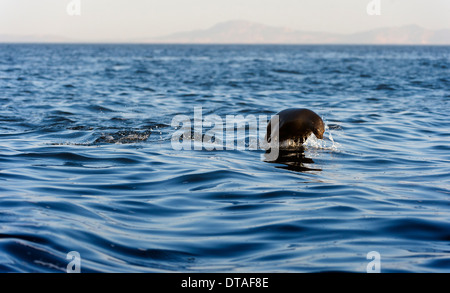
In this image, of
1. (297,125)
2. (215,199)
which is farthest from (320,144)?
(215,199)

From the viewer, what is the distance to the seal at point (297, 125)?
10.6 metres

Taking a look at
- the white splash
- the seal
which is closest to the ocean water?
the white splash

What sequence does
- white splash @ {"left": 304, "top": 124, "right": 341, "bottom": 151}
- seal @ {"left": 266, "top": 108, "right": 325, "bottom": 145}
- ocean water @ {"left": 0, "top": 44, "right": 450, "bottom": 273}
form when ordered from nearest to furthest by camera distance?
ocean water @ {"left": 0, "top": 44, "right": 450, "bottom": 273}, seal @ {"left": 266, "top": 108, "right": 325, "bottom": 145}, white splash @ {"left": 304, "top": 124, "right": 341, "bottom": 151}

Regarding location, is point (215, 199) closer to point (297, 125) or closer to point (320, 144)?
point (297, 125)

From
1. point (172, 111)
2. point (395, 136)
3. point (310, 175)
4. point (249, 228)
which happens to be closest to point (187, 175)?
point (310, 175)

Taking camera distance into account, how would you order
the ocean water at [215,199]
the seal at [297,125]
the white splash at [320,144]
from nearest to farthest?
the ocean water at [215,199], the seal at [297,125], the white splash at [320,144]

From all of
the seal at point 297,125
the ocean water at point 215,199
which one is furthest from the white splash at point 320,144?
the seal at point 297,125

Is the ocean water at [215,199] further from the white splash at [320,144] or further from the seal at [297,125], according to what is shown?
the seal at [297,125]

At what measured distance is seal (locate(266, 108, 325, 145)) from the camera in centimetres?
1059

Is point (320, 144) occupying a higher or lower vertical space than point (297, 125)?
lower

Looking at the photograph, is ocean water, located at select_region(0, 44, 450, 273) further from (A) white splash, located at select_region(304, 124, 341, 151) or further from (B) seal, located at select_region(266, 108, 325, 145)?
(B) seal, located at select_region(266, 108, 325, 145)

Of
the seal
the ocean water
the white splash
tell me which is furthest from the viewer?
the white splash

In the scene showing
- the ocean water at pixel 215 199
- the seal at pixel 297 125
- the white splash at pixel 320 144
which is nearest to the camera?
the ocean water at pixel 215 199

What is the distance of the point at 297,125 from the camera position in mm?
10609
